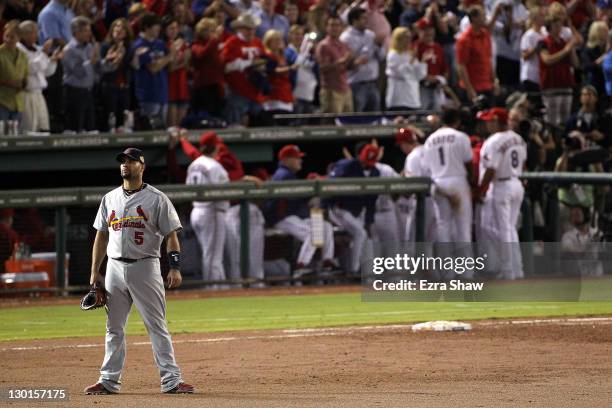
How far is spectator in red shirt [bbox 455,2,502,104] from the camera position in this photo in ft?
68.6

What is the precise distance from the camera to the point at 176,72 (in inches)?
760

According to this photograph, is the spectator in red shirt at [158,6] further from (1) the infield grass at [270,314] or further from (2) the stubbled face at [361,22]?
(1) the infield grass at [270,314]

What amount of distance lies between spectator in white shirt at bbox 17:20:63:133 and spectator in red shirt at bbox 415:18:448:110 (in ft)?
19.3

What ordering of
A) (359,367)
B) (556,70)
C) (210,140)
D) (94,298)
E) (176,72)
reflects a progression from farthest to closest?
(556,70)
(176,72)
(210,140)
(359,367)
(94,298)

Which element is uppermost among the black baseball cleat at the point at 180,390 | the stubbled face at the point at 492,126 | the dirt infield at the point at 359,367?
the stubbled face at the point at 492,126

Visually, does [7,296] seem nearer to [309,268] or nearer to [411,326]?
[309,268]

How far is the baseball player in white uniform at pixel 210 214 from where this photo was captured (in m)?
18.4

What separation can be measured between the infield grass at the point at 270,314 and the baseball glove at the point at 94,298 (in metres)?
4.63

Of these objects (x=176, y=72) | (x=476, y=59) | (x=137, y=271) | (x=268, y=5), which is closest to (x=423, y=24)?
(x=476, y=59)

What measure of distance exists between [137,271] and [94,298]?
0.36m

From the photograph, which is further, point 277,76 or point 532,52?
point 532,52

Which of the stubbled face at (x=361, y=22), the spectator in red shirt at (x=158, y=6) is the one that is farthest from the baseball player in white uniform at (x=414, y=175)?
the spectator in red shirt at (x=158, y=6)

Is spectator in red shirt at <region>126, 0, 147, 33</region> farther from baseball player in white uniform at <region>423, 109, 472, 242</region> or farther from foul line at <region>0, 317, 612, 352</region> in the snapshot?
foul line at <region>0, 317, 612, 352</region>

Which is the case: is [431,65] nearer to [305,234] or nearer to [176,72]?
[305,234]
